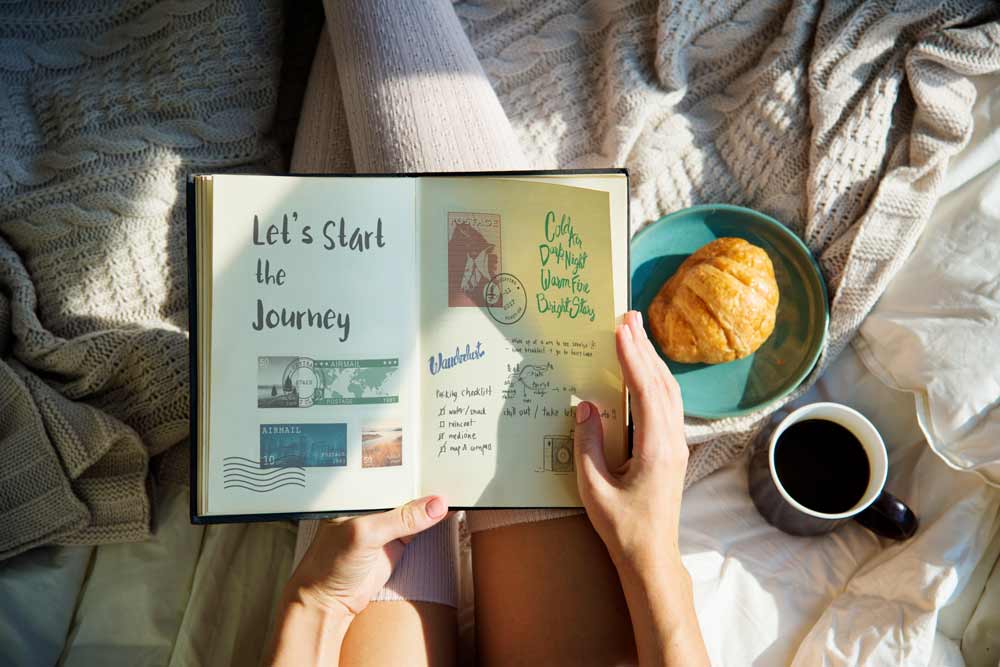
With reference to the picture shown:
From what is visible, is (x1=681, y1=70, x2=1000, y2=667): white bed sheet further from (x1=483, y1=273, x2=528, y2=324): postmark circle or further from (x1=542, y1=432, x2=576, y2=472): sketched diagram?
(x1=483, y1=273, x2=528, y2=324): postmark circle

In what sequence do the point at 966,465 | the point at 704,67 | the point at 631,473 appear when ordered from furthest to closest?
1. the point at 704,67
2. the point at 966,465
3. the point at 631,473

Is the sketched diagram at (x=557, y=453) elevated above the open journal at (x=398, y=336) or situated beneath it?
situated beneath

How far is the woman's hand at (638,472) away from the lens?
63 centimetres

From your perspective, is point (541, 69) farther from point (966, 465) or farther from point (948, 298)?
point (966, 465)

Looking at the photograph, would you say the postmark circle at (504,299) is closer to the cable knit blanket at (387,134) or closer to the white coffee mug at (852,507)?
the cable knit blanket at (387,134)

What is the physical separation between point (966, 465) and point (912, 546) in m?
0.12

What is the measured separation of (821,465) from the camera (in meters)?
0.84

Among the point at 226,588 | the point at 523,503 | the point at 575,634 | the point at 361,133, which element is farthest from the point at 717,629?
the point at 361,133

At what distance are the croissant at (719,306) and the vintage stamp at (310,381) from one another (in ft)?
1.31

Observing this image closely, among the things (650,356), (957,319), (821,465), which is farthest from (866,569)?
(650,356)

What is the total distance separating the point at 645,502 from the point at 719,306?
0.91 ft

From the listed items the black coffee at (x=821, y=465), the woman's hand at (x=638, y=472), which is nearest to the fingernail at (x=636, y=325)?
the woman's hand at (x=638, y=472)

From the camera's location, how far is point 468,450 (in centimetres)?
64

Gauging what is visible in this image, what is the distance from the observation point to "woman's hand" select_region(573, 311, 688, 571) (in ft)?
2.07
